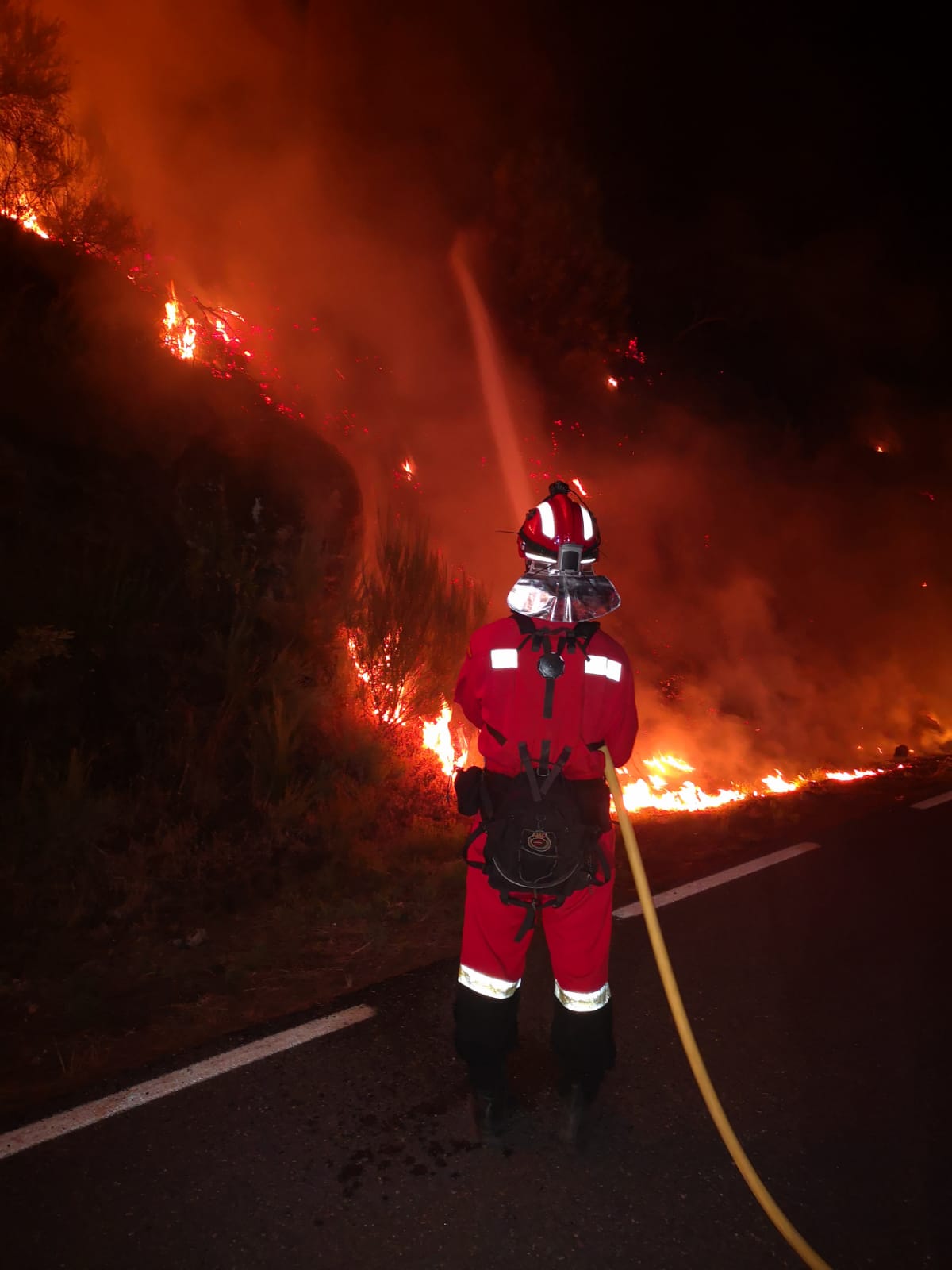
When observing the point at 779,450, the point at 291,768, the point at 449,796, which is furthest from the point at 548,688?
the point at 779,450

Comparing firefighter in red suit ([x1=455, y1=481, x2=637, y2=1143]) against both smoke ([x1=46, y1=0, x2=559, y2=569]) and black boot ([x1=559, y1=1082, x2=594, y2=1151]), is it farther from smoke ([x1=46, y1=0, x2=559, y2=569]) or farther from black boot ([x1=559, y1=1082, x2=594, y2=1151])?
→ smoke ([x1=46, y1=0, x2=559, y2=569])

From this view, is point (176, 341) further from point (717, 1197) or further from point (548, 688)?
point (717, 1197)

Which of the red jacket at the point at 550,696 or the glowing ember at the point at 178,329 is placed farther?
the glowing ember at the point at 178,329

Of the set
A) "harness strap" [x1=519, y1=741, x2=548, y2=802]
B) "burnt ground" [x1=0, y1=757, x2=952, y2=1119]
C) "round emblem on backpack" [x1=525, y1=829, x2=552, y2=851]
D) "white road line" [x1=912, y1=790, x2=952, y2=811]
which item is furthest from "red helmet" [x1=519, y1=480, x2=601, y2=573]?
"white road line" [x1=912, y1=790, x2=952, y2=811]

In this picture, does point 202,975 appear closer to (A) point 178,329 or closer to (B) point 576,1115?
(B) point 576,1115

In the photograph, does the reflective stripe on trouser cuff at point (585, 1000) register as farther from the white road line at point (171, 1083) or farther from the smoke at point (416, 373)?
the smoke at point (416, 373)

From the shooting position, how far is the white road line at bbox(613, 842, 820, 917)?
4824 mm

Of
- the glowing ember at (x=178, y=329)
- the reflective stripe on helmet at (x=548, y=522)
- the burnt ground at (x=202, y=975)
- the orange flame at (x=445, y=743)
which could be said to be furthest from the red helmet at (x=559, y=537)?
the glowing ember at (x=178, y=329)

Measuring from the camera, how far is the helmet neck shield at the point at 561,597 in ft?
8.63

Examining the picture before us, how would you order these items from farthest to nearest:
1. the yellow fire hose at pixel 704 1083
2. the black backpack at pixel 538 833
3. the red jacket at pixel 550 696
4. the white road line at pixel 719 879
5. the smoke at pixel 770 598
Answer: the smoke at pixel 770 598 < the white road line at pixel 719 879 < the red jacket at pixel 550 696 < the black backpack at pixel 538 833 < the yellow fire hose at pixel 704 1083

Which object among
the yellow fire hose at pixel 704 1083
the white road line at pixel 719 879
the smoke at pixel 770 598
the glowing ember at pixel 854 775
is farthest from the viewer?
the smoke at pixel 770 598

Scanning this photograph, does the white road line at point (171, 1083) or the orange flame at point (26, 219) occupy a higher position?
the orange flame at point (26, 219)

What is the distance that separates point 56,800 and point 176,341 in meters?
5.26

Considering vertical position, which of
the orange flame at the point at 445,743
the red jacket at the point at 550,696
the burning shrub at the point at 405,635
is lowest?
the red jacket at the point at 550,696
